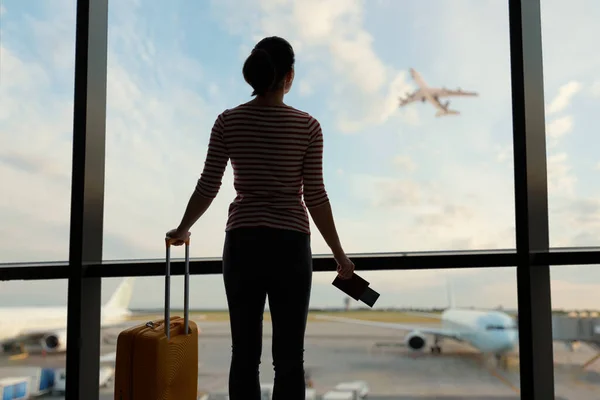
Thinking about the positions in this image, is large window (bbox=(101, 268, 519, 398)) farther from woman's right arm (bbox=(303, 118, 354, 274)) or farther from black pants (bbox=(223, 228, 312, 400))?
woman's right arm (bbox=(303, 118, 354, 274))

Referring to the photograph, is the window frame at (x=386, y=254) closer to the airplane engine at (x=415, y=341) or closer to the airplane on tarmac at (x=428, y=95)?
the airplane engine at (x=415, y=341)

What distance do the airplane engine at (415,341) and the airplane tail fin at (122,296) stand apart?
1.28 m

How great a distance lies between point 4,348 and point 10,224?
81 centimetres

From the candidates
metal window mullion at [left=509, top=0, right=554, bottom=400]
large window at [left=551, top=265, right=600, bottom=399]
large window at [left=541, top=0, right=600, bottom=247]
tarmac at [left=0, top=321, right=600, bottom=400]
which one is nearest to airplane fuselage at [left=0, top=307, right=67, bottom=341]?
tarmac at [left=0, top=321, right=600, bottom=400]

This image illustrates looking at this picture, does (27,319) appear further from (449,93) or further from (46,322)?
(449,93)

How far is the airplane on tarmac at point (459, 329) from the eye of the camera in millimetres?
2551

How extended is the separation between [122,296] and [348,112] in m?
2.61

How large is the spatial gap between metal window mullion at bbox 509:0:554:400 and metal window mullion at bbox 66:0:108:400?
1505 mm

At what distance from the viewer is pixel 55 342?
2.25 m

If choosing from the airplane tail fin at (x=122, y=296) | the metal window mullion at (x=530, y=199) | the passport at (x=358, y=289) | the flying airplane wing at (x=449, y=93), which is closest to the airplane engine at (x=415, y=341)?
the metal window mullion at (x=530, y=199)

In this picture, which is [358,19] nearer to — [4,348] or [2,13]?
[2,13]

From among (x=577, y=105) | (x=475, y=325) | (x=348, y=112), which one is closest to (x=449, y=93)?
(x=348, y=112)

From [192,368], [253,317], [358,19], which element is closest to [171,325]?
[192,368]

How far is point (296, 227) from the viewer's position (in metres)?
1.45
